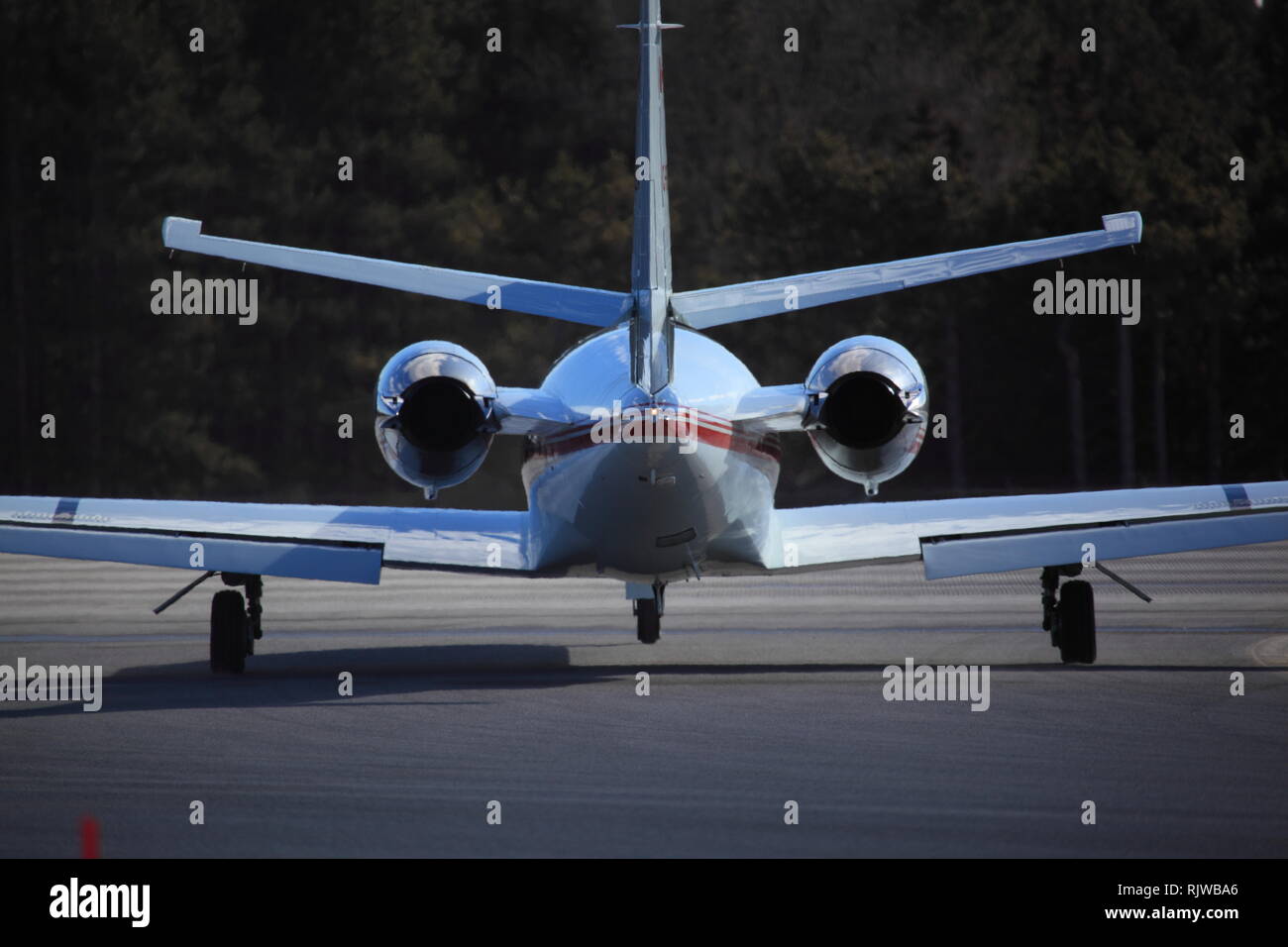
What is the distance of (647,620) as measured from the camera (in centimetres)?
1852

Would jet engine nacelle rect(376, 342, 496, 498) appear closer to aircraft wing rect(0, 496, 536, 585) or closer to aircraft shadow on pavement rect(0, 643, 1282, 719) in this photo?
aircraft shadow on pavement rect(0, 643, 1282, 719)

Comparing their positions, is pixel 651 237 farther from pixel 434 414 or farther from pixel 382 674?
pixel 382 674

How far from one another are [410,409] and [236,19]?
45874mm

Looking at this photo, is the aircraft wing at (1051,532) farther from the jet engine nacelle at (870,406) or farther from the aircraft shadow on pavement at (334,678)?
the aircraft shadow on pavement at (334,678)

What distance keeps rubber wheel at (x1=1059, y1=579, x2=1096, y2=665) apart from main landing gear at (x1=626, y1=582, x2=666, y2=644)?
11.1 ft

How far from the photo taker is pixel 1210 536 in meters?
16.3

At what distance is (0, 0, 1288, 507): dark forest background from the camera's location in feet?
176

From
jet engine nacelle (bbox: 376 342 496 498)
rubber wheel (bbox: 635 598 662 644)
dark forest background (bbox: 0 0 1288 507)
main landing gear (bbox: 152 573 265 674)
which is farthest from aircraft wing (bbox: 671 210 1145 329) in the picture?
dark forest background (bbox: 0 0 1288 507)

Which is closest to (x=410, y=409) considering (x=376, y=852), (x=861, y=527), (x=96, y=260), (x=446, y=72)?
(x=861, y=527)

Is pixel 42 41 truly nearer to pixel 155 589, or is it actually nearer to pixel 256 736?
pixel 155 589

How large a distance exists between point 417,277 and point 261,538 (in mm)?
3065

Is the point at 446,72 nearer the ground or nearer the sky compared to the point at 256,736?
nearer the sky

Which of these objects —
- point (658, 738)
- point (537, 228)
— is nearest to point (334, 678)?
point (658, 738)
